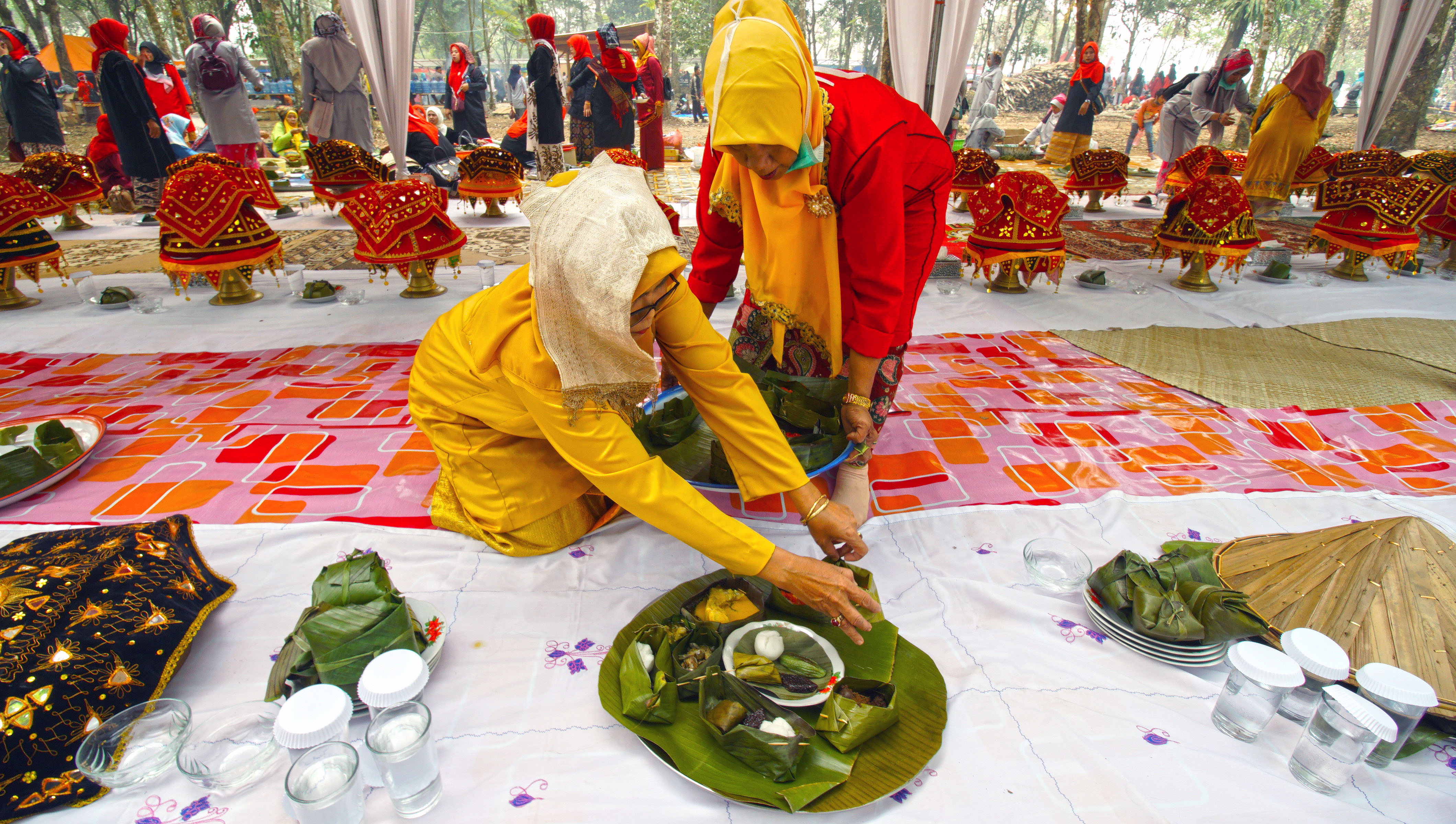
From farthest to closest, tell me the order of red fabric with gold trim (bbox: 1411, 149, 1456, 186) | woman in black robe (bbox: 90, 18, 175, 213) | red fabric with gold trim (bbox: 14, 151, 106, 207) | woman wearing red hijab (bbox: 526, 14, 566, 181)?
woman wearing red hijab (bbox: 526, 14, 566, 181) < woman in black robe (bbox: 90, 18, 175, 213) < red fabric with gold trim (bbox: 14, 151, 106, 207) < red fabric with gold trim (bbox: 1411, 149, 1456, 186)

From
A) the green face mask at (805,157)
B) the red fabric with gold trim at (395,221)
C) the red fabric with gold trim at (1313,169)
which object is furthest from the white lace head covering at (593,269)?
the red fabric with gold trim at (1313,169)

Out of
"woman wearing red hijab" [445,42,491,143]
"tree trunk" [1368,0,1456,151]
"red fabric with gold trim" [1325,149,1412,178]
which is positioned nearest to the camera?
"red fabric with gold trim" [1325,149,1412,178]

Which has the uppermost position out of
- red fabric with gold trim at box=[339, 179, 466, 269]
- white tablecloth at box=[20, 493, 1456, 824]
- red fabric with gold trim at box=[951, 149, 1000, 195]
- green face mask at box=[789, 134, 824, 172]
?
green face mask at box=[789, 134, 824, 172]

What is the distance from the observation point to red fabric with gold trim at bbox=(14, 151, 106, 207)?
5336mm

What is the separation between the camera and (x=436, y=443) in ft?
5.88

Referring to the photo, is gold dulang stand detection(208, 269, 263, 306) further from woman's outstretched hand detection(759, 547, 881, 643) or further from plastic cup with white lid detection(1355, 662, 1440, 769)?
plastic cup with white lid detection(1355, 662, 1440, 769)

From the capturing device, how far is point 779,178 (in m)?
1.77

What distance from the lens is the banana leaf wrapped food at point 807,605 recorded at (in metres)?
1.48

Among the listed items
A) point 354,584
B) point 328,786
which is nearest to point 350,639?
point 354,584

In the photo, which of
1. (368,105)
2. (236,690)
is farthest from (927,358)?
(368,105)

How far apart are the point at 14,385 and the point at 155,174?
4378 mm

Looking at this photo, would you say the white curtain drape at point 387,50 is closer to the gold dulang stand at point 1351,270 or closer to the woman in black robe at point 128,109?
the woman in black robe at point 128,109

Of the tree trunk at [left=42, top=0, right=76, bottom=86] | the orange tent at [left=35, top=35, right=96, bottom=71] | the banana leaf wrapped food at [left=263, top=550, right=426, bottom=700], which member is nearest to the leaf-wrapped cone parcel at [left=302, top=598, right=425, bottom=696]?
the banana leaf wrapped food at [left=263, top=550, right=426, bottom=700]

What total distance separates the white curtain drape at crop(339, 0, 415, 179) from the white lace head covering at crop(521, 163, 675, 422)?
3.64m
